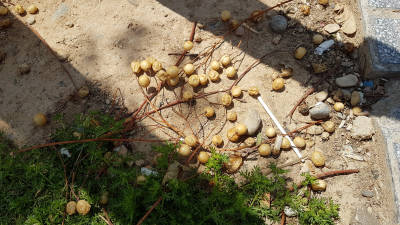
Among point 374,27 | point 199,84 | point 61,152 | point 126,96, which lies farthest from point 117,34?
point 374,27

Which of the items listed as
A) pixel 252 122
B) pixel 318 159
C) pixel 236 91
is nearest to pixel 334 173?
pixel 318 159

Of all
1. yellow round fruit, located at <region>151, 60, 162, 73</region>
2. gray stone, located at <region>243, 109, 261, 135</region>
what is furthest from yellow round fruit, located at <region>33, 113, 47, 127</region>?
gray stone, located at <region>243, 109, 261, 135</region>

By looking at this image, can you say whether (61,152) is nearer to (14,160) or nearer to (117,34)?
(14,160)

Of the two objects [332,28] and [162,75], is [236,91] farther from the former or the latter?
[332,28]

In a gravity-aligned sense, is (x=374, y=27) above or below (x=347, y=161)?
above

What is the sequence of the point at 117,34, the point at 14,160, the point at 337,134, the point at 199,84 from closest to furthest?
the point at 14,160 < the point at 337,134 < the point at 199,84 < the point at 117,34

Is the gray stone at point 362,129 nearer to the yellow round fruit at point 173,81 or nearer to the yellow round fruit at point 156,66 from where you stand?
the yellow round fruit at point 173,81
